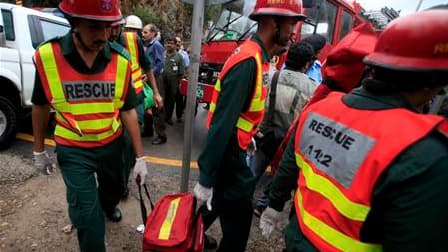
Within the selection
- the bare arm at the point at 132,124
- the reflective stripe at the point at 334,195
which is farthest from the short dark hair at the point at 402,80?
the bare arm at the point at 132,124

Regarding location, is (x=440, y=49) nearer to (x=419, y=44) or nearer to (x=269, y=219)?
(x=419, y=44)

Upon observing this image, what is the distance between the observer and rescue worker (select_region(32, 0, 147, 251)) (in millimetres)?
2074

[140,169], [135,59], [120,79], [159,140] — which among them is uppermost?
[120,79]

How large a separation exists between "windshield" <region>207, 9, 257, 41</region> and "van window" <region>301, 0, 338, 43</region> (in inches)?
36.2

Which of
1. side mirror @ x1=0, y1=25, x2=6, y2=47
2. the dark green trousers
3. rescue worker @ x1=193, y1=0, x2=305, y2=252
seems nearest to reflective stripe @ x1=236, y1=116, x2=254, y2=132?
rescue worker @ x1=193, y1=0, x2=305, y2=252

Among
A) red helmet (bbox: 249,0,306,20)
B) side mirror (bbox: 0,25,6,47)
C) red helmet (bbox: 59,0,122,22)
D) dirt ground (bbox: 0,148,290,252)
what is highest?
red helmet (bbox: 249,0,306,20)

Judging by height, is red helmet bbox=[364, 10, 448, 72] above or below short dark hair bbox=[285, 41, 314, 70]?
above

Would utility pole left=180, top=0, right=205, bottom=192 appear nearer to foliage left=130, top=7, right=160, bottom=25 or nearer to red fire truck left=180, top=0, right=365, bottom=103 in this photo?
red fire truck left=180, top=0, right=365, bottom=103

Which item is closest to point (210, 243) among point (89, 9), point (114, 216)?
point (114, 216)

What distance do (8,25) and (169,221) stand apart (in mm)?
4095

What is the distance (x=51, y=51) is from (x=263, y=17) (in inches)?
50.1

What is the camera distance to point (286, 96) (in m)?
3.06

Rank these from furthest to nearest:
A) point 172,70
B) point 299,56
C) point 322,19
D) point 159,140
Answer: point 172,70, point 322,19, point 159,140, point 299,56

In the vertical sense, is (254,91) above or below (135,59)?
above
